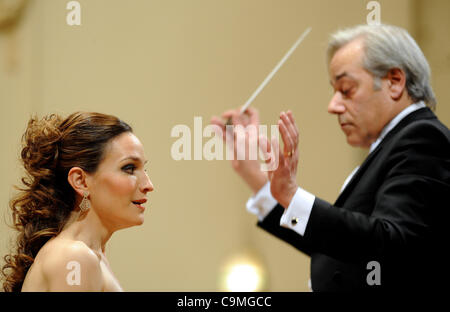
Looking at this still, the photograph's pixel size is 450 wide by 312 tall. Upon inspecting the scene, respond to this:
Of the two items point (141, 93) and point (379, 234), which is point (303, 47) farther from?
point (379, 234)

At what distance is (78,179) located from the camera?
1.55 meters

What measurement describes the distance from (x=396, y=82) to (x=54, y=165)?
4.30 ft

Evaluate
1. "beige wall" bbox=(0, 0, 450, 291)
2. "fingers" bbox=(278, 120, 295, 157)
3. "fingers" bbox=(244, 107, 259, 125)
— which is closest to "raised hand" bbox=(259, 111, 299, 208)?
"fingers" bbox=(278, 120, 295, 157)

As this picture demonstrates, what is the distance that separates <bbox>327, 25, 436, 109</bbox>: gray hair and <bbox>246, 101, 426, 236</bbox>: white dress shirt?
6cm

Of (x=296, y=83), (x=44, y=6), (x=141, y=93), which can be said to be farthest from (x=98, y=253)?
(x=296, y=83)

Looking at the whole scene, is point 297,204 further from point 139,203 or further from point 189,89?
point 189,89

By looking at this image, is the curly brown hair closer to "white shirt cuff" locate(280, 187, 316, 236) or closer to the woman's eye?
"white shirt cuff" locate(280, 187, 316, 236)

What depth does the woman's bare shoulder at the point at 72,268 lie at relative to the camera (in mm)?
1381

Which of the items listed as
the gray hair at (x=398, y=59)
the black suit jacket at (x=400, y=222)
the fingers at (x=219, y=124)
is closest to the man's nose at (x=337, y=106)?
the gray hair at (x=398, y=59)

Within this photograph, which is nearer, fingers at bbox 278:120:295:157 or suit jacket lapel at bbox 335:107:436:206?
fingers at bbox 278:120:295:157

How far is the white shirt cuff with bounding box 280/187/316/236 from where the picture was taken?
173 centimetres

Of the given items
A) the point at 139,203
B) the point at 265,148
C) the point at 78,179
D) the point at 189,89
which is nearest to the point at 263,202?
the point at 265,148

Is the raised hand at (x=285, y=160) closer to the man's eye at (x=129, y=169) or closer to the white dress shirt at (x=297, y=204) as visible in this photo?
the white dress shirt at (x=297, y=204)
